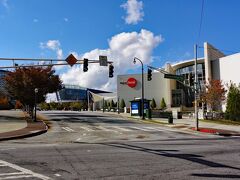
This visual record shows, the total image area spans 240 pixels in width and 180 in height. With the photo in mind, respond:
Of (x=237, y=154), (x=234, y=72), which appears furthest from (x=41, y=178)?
(x=234, y=72)

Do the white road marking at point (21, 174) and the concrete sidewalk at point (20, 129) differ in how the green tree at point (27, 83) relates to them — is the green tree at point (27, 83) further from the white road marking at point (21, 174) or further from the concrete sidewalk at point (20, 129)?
the white road marking at point (21, 174)

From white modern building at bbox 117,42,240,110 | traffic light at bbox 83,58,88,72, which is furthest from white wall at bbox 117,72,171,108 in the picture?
traffic light at bbox 83,58,88,72

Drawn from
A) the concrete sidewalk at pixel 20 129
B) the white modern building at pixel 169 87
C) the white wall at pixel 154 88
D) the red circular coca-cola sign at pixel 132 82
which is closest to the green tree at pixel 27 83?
the concrete sidewalk at pixel 20 129

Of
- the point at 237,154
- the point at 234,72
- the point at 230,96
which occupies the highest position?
the point at 234,72

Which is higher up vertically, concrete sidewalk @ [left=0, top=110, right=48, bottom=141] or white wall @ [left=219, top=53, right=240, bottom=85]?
white wall @ [left=219, top=53, right=240, bottom=85]

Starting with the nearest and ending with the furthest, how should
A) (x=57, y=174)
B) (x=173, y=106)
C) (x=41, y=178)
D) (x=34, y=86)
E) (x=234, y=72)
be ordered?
1. (x=41, y=178)
2. (x=57, y=174)
3. (x=34, y=86)
4. (x=234, y=72)
5. (x=173, y=106)

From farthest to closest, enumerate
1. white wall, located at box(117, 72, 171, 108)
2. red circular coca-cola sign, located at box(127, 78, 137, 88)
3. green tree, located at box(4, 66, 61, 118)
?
red circular coca-cola sign, located at box(127, 78, 137, 88) → white wall, located at box(117, 72, 171, 108) → green tree, located at box(4, 66, 61, 118)

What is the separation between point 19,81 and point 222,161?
3830cm

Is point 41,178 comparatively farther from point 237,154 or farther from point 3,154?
point 237,154

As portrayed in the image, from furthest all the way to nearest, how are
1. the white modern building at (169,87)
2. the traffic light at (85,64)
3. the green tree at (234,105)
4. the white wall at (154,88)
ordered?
the white wall at (154,88) < the white modern building at (169,87) < the green tree at (234,105) < the traffic light at (85,64)

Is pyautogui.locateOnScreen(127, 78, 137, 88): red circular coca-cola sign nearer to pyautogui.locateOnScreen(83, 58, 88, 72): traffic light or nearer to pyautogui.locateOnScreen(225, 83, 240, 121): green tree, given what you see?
pyautogui.locateOnScreen(225, 83, 240, 121): green tree

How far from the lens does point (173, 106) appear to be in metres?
95.4

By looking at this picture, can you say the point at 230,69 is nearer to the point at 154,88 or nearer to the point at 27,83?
the point at 154,88

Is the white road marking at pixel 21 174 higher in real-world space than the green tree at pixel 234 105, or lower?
lower
